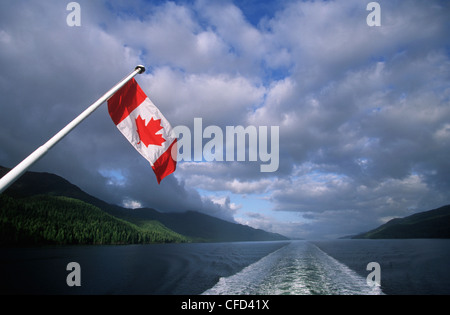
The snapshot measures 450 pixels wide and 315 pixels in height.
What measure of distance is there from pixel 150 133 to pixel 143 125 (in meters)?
0.43

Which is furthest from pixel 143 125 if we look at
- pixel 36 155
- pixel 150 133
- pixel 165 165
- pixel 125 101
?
pixel 36 155

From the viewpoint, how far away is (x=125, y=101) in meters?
8.24

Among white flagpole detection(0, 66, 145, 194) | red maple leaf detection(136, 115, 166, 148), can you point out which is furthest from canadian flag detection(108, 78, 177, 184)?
white flagpole detection(0, 66, 145, 194)

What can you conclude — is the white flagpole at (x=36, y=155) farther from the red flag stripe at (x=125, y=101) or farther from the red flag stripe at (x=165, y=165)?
the red flag stripe at (x=165, y=165)

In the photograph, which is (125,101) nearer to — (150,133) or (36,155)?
(150,133)

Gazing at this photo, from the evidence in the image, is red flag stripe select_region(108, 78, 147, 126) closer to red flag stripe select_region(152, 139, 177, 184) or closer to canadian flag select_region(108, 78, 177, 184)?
canadian flag select_region(108, 78, 177, 184)

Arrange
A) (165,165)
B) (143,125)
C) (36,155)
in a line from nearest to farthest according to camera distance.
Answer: (36,155)
(165,165)
(143,125)

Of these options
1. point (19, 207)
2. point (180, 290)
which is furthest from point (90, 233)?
point (180, 290)

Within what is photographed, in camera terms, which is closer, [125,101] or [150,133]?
[150,133]

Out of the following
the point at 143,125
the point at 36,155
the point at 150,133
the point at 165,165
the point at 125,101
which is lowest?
the point at 36,155

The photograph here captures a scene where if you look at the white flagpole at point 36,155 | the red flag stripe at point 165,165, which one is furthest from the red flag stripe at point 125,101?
the red flag stripe at point 165,165

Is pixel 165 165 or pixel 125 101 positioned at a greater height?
pixel 125 101

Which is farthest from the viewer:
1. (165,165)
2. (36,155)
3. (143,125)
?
(143,125)
